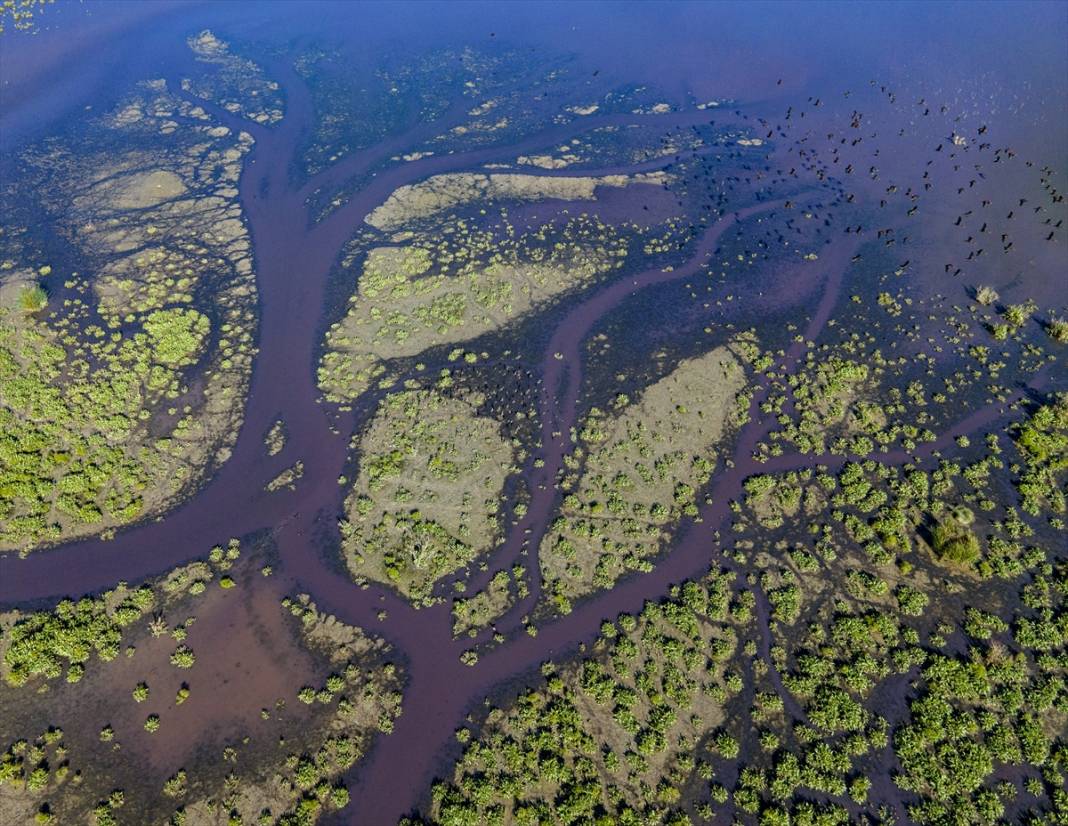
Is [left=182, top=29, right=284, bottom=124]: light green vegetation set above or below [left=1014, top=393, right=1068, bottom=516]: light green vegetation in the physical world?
above

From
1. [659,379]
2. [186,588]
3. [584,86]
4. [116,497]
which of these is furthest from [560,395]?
[584,86]

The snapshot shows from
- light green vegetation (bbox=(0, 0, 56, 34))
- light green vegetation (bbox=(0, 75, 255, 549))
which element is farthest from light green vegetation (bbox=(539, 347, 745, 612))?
light green vegetation (bbox=(0, 0, 56, 34))

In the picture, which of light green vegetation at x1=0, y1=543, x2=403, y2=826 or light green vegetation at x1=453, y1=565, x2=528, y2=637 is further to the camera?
light green vegetation at x1=453, y1=565, x2=528, y2=637

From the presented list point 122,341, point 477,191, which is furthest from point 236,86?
point 122,341

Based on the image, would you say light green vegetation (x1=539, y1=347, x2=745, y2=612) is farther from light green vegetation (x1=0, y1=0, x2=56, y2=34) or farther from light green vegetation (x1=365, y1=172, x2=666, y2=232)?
light green vegetation (x1=0, y1=0, x2=56, y2=34)

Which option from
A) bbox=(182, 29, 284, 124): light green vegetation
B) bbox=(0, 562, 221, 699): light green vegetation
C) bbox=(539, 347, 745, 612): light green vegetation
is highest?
bbox=(182, 29, 284, 124): light green vegetation

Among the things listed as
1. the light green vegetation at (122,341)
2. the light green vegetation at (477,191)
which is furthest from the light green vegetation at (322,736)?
the light green vegetation at (477,191)
